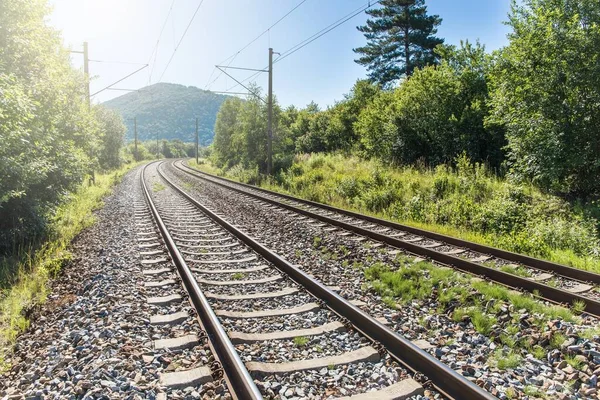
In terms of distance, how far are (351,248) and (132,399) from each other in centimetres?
549

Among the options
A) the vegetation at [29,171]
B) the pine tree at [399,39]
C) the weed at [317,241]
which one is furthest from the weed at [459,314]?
the pine tree at [399,39]

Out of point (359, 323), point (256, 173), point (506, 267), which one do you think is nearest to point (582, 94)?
point (506, 267)

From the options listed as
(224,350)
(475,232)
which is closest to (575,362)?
(224,350)

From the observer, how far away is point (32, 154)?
855 centimetres

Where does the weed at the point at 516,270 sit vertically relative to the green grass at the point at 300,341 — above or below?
above

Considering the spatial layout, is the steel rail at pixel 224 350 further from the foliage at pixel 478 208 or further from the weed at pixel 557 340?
the foliage at pixel 478 208

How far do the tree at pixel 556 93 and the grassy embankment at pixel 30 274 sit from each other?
1166 centimetres

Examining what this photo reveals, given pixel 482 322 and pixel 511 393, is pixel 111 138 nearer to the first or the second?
pixel 482 322

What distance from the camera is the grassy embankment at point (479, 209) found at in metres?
8.02

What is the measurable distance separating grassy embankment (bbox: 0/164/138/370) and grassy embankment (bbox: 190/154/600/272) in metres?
8.84

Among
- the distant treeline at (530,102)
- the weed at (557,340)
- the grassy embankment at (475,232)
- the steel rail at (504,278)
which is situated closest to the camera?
the weed at (557,340)

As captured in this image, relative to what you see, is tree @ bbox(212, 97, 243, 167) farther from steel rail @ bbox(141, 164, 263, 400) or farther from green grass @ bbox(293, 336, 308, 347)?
green grass @ bbox(293, 336, 308, 347)

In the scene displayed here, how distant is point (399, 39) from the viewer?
1439 inches

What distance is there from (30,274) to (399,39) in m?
37.4
